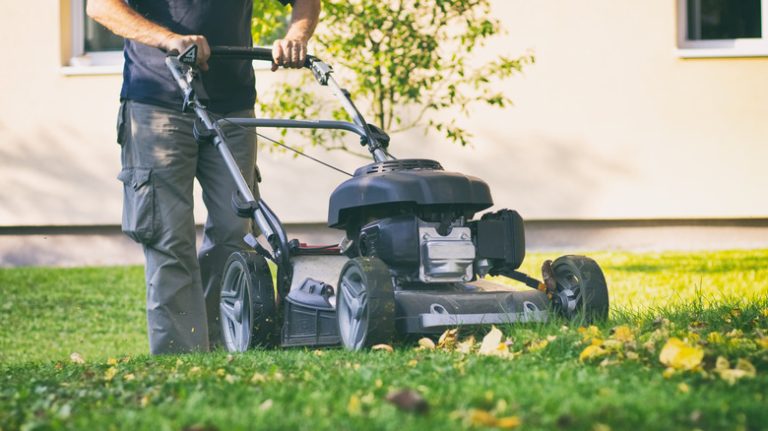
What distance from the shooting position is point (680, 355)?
3.22 meters

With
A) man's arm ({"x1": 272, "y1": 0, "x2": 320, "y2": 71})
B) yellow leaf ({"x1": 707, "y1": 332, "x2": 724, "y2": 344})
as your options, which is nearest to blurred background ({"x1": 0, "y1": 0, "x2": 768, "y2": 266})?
man's arm ({"x1": 272, "y1": 0, "x2": 320, "y2": 71})

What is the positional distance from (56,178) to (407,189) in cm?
776

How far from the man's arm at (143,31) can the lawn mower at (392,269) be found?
2.1 inches

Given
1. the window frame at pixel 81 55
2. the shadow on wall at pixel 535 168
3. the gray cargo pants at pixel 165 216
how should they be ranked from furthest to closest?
the window frame at pixel 81 55
the shadow on wall at pixel 535 168
the gray cargo pants at pixel 165 216

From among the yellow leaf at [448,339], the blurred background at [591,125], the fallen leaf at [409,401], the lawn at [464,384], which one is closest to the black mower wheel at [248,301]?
the lawn at [464,384]

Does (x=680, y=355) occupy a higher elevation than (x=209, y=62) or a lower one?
lower

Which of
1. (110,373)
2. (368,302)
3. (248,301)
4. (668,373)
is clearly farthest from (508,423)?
(248,301)

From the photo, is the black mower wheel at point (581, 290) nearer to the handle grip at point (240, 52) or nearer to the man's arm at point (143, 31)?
the handle grip at point (240, 52)

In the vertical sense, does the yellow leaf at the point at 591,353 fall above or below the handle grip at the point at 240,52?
below

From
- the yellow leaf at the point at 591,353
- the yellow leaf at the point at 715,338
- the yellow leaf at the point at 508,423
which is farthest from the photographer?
the yellow leaf at the point at 715,338

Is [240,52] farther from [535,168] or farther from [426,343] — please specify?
[535,168]

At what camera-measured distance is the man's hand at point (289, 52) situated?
471cm

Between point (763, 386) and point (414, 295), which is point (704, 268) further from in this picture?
point (763, 386)

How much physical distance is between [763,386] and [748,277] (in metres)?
5.18
